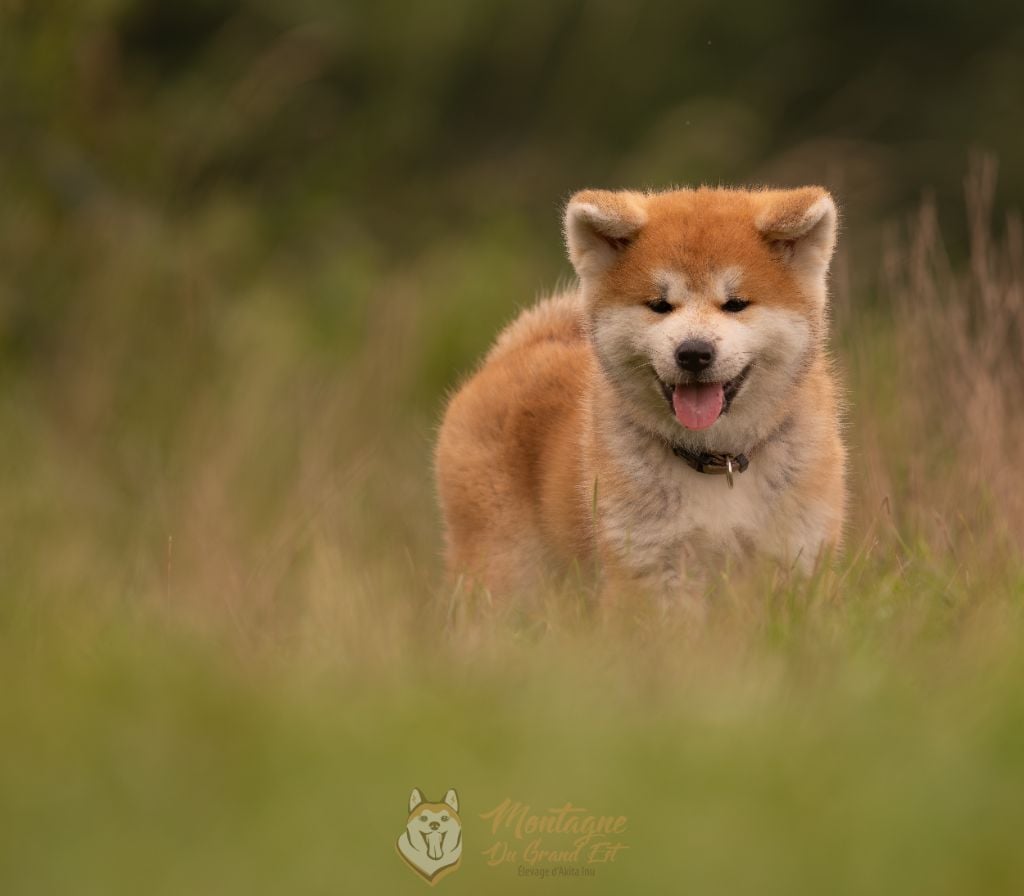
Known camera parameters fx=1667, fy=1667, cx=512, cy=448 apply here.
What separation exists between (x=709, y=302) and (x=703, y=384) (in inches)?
8.0

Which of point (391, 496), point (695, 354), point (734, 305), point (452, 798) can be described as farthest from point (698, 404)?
point (391, 496)

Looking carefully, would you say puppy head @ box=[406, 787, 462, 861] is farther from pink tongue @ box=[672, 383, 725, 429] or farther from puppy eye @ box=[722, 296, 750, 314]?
puppy eye @ box=[722, 296, 750, 314]

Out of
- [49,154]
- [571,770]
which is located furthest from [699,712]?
[49,154]

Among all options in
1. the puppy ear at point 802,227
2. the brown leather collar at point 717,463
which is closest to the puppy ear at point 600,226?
the puppy ear at point 802,227

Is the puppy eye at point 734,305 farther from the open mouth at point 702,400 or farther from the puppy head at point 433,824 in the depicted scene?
the puppy head at point 433,824

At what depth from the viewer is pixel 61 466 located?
6.50 metres

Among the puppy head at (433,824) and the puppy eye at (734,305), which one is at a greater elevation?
the puppy eye at (734,305)

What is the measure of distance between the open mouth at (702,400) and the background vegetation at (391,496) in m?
0.42

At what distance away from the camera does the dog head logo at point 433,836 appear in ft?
8.74

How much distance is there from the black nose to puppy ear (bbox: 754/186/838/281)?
412 millimetres

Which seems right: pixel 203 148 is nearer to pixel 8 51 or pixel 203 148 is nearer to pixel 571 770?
pixel 8 51

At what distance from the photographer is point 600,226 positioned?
→ 4254 mm

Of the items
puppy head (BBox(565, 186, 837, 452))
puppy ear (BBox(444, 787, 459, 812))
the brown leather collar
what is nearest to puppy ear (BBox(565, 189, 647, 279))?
puppy head (BBox(565, 186, 837, 452))

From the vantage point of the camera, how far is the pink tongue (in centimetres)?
402
